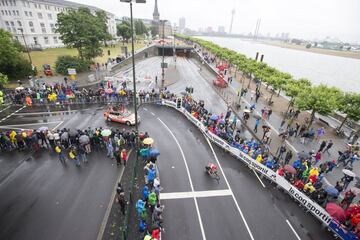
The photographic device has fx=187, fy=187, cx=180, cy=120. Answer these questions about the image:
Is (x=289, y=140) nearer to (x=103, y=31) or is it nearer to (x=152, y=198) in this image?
(x=152, y=198)

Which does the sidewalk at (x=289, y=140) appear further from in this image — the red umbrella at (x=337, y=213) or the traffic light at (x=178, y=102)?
the traffic light at (x=178, y=102)

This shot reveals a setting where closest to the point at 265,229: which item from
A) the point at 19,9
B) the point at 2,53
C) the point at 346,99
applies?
the point at 346,99

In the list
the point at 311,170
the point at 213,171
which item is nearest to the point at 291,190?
the point at 311,170

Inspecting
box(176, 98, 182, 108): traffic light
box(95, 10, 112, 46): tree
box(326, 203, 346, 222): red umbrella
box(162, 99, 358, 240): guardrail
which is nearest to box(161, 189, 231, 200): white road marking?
box(162, 99, 358, 240): guardrail

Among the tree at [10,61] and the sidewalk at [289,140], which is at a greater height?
the tree at [10,61]

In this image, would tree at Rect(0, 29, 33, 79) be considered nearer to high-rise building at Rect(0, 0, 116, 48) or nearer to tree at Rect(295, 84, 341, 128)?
high-rise building at Rect(0, 0, 116, 48)

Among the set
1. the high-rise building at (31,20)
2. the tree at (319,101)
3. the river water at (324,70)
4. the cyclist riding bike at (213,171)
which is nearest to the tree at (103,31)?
the high-rise building at (31,20)
